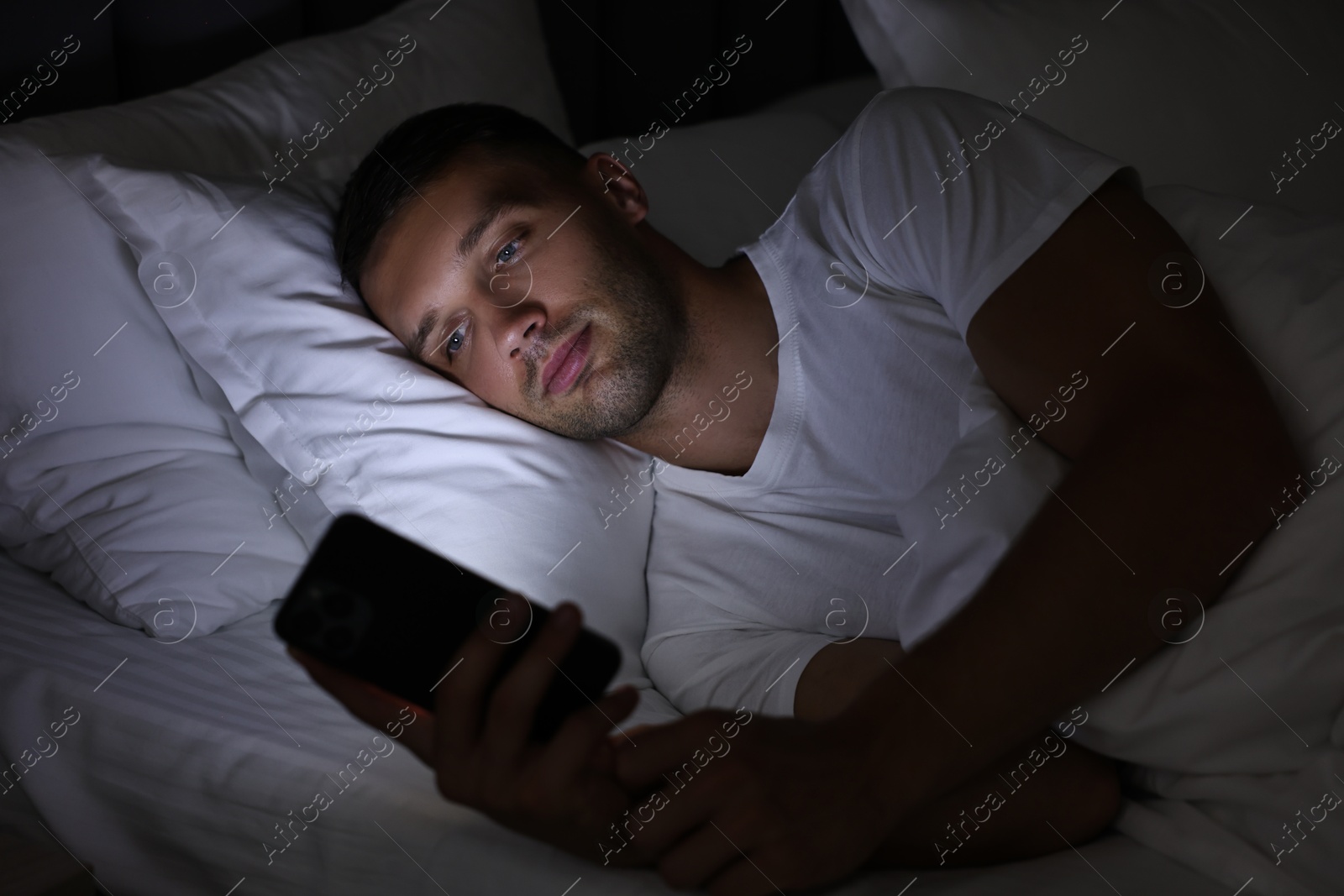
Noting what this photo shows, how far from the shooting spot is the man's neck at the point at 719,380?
1.09 m

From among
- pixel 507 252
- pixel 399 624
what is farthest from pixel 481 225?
pixel 399 624

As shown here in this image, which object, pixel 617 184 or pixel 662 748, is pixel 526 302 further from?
pixel 662 748

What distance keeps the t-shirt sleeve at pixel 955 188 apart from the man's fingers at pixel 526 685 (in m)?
0.50

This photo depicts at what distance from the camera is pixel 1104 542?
69 centimetres

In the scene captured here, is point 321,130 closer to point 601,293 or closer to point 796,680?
point 601,293

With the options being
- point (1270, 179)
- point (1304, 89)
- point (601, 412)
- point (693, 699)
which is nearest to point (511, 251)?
point (601, 412)

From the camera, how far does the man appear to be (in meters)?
0.62

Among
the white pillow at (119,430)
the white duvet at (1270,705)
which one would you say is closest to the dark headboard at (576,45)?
the white pillow at (119,430)

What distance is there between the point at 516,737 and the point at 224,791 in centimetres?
35

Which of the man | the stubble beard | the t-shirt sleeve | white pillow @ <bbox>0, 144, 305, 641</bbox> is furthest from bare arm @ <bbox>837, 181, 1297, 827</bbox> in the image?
white pillow @ <bbox>0, 144, 305, 641</bbox>

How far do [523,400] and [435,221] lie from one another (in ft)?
0.76

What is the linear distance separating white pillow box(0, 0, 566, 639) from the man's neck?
414mm

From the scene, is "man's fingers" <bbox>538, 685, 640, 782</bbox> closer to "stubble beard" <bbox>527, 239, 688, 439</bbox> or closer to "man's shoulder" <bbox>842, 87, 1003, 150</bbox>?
"stubble beard" <bbox>527, 239, 688, 439</bbox>

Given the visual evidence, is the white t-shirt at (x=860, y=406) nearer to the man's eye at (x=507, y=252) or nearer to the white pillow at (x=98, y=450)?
the man's eye at (x=507, y=252)
